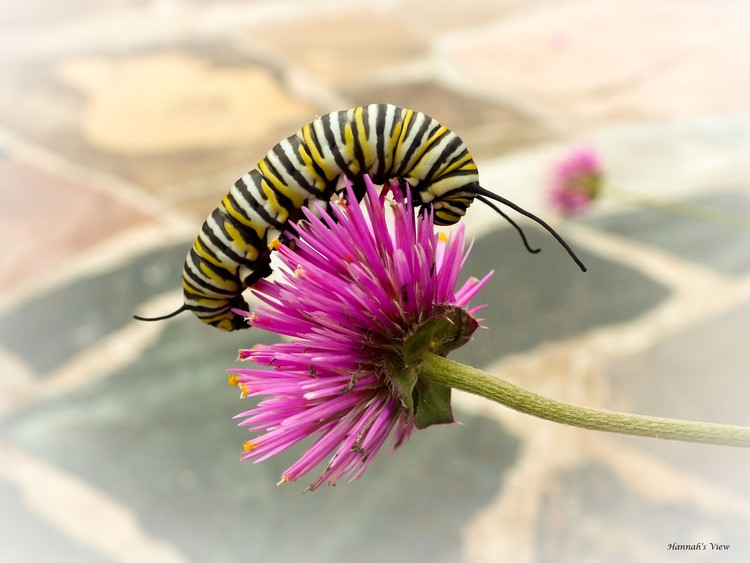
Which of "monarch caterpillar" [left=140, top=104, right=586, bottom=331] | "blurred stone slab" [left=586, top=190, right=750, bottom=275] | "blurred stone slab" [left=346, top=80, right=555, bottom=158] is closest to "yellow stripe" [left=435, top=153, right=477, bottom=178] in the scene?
"monarch caterpillar" [left=140, top=104, right=586, bottom=331]

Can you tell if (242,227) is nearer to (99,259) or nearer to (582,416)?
(582,416)

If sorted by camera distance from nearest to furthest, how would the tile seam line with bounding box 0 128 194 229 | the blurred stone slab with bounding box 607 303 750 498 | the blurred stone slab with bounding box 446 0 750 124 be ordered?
1. the blurred stone slab with bounding box 607 303 750 498
2. the tile seam line with bounding box 0 128 194 229
3. the blurred stone slab with bounding box 446 0 750 124

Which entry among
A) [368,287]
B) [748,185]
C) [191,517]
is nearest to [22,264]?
[191,517]

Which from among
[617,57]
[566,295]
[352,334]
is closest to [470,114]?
[617,57]

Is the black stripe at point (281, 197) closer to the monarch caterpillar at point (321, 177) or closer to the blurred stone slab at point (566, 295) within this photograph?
the monarch caterpillar at point (321, 177)

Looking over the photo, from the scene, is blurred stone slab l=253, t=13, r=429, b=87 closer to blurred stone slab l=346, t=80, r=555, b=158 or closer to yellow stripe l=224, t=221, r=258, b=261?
blurred stone slab l=346, t=80, r=555, b=158

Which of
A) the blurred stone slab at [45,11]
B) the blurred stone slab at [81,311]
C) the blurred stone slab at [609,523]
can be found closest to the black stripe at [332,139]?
the blurred stone slab at [609,523]
